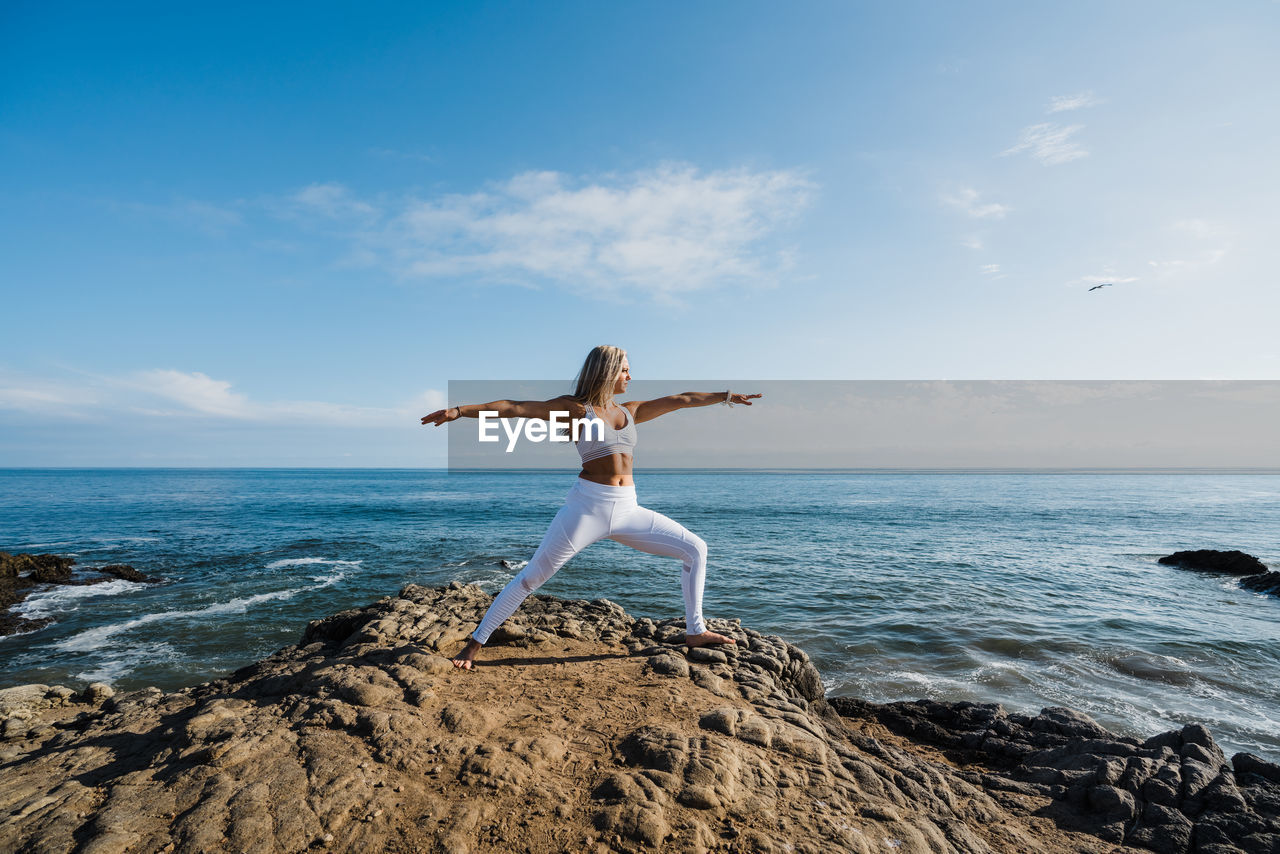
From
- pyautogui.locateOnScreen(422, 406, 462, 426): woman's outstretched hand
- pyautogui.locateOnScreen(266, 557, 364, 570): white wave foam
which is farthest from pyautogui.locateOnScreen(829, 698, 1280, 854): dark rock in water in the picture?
pyautogui.locateOnScreen(266, 557, 364, 570): white wave foam

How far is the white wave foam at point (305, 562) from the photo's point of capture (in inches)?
726

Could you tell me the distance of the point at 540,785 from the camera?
3.24 m

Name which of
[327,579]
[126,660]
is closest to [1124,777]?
[126,660]

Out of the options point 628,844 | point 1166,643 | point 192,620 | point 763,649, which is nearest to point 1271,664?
point 1166,643

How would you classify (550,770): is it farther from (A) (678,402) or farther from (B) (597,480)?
(A) (678,402)

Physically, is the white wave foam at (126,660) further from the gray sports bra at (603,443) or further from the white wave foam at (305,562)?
the gray sports bra at (603,443)

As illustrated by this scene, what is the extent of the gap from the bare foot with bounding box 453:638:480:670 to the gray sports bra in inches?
76.2

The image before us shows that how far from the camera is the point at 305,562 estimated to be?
62.5ft

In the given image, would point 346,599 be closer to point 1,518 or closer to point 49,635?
point 49,635

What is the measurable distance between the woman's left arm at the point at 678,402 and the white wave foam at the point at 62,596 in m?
15.5

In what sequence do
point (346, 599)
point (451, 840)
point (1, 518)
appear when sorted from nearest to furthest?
point (451, 840) < point (346, 599) < point (1, 518)

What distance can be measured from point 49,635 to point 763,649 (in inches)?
556

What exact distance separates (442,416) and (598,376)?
3.82ft

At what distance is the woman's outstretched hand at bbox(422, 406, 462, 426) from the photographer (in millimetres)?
3915
